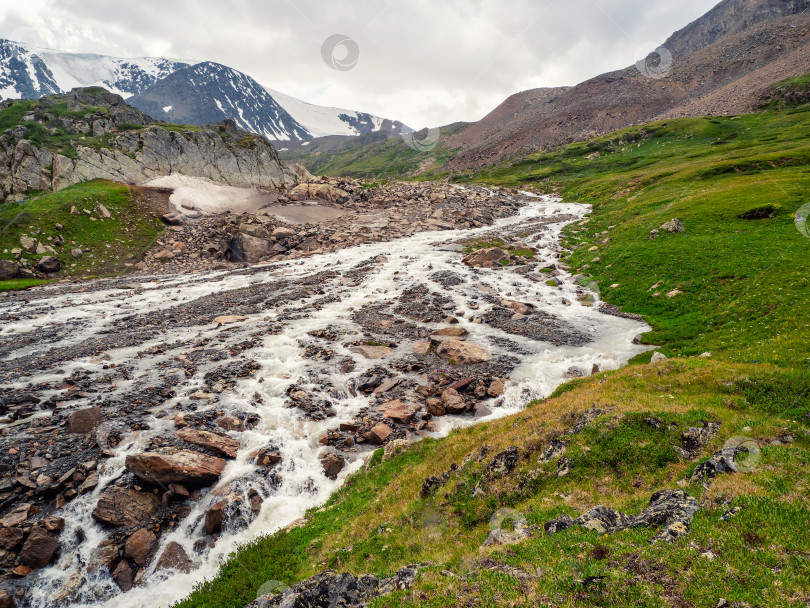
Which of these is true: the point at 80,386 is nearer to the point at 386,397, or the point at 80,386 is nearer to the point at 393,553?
the point at 386,397

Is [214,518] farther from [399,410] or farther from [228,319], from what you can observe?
[228,319]

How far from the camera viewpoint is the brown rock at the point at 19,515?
536 inches

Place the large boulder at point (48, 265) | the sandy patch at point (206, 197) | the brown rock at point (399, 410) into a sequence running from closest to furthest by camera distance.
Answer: the brown rock at point (399, 410) < the large boulder at point (48, 265) < the sandy patch at point (206, 197)

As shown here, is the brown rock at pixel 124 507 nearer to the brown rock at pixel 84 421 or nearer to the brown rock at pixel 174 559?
the brown rock at pixel 174 559

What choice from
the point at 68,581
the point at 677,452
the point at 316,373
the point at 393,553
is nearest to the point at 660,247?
the point at 677,452

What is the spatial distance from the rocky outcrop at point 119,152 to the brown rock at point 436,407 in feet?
303

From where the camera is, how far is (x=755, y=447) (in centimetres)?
1114

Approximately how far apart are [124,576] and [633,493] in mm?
17549

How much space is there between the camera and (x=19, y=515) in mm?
13977

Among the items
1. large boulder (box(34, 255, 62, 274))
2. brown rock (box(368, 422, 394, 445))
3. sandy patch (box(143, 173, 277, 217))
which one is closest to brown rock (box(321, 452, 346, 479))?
brown rock (box(368, 422, 394, 445))

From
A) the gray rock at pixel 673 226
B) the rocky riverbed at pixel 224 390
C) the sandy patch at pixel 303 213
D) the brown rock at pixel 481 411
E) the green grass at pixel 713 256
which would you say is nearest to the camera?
the rocky riverbed at pixel 224 390

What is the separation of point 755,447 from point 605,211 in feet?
240

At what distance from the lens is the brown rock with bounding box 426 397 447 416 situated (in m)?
22.1

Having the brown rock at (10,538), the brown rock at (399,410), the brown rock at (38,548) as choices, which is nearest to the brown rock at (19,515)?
the brown rock at (10,538)
